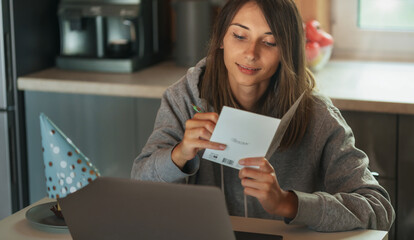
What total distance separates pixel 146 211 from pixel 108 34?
1890 millimetres

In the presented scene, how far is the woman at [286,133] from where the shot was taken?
1.49 metres

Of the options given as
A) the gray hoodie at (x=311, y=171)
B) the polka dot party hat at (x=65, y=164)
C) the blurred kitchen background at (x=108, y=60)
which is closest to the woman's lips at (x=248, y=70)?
the gray hoodie at (x=311, y=171)

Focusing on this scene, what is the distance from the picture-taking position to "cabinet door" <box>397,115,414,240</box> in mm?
2381

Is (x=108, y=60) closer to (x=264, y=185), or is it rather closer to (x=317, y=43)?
(x=317, y=43)

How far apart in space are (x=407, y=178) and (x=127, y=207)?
1456 millimetres

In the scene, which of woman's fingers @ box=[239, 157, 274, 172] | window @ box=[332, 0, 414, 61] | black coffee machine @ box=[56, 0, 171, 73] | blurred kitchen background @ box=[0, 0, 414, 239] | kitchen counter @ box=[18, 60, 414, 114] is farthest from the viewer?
window @ box=[332, 0, 414, 61]

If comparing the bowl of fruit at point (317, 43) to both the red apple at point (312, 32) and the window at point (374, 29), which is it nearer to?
the red apple at point (312, 32)

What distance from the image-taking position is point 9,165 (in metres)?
2.84

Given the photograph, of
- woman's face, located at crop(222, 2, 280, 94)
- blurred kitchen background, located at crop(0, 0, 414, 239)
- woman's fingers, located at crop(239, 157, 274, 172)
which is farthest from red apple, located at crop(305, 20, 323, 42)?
woman's fingers, located at crop(239, 157, 274, 172)

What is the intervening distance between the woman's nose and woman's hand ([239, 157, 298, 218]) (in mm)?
349

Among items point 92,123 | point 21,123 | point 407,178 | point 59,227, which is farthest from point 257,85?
point 21,123

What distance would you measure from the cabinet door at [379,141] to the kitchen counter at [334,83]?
6 cm

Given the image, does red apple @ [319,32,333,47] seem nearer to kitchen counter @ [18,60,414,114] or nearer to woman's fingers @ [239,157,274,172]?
kitchen counter @ [18,60,414,114]

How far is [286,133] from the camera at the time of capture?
5.70 ft
